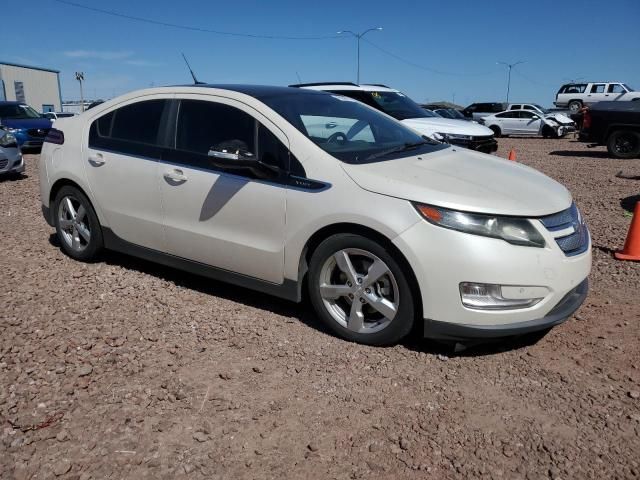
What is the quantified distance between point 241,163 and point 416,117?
640 cm

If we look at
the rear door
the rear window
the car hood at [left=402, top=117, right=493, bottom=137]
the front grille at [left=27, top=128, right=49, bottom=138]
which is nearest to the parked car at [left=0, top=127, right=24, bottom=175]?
the front grille at [left=27, top=128, right=49, bottom=138]

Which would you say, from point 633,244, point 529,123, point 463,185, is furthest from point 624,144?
point 463,185

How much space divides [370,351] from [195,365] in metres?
1.08

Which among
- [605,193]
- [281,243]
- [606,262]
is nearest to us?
[281,243]

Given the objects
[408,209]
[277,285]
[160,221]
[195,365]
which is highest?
[408,209]

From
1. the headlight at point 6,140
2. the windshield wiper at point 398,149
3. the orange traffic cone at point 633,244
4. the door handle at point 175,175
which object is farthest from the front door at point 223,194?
the headlight at point 6,140

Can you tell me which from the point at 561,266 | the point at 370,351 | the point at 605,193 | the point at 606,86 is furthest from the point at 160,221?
the point at 606,86

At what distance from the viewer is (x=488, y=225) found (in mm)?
3191

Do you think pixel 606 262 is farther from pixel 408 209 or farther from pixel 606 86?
pixel 606 86

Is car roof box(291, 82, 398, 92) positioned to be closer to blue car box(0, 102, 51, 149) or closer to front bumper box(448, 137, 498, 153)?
front bumper box(448, 137, 498, 153)

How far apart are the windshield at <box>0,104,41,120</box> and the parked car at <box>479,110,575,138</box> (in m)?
20.6

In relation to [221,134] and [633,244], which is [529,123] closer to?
[633,244]

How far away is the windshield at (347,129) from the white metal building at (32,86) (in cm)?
4854

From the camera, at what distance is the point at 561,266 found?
327cm
